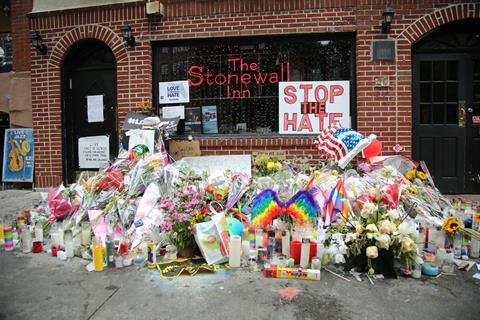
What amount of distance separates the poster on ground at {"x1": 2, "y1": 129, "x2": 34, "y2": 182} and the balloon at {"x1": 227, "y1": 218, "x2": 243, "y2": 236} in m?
5.65

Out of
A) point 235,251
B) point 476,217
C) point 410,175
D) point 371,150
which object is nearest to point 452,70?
point 371,150

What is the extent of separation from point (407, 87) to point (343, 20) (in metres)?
1.56

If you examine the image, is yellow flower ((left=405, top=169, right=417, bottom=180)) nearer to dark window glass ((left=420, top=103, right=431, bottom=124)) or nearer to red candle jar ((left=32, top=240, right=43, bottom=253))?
dark window glass ((left=420, top=103, right=431, bottom=124))

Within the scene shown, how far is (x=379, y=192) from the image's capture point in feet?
14.0

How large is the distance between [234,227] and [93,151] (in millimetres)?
4678

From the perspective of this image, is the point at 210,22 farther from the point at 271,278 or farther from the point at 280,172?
the point at 271,278

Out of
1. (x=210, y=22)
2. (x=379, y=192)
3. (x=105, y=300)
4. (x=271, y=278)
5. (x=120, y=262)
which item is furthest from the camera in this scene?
(x=210, y=22)

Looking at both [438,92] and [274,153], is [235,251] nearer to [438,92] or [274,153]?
[274,153]

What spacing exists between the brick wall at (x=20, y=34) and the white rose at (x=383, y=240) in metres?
7.77

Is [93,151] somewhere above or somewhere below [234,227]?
above

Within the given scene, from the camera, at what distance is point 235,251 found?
3854 millimetres

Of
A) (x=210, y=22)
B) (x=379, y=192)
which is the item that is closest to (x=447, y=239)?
(x=379, y=192)

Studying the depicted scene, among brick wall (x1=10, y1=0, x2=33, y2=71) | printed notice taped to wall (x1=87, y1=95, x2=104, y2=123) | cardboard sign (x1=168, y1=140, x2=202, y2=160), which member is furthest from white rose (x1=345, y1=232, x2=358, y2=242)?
brick wall (x1=10, y1=0, x2=33, y2=71)

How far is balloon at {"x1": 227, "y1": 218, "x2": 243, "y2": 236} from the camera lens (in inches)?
160
